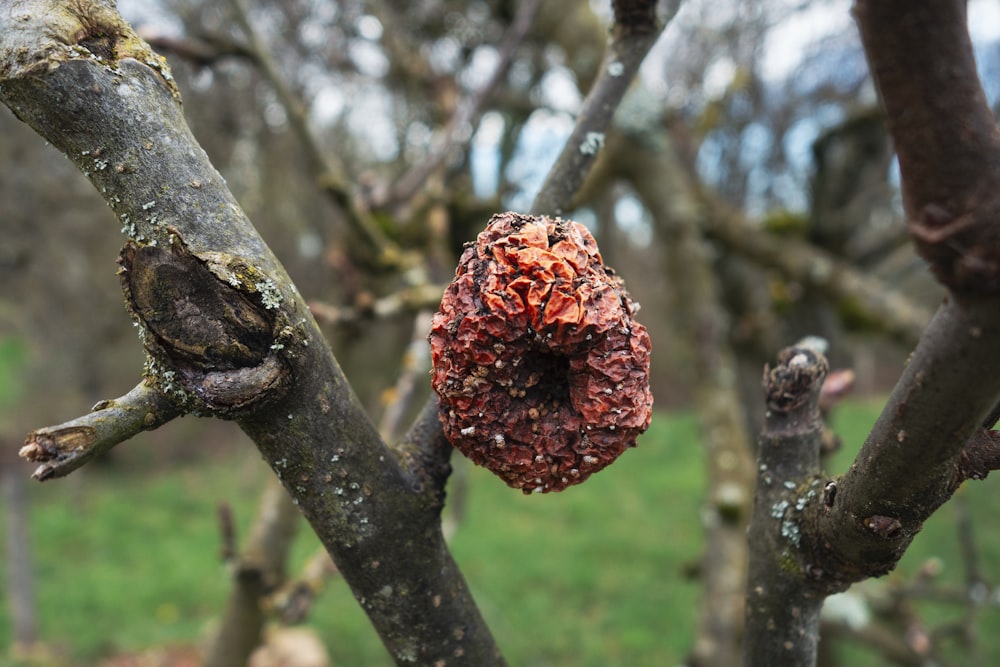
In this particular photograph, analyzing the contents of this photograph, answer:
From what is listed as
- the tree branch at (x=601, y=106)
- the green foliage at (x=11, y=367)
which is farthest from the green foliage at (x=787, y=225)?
the green foliage at (x=11, y=367)

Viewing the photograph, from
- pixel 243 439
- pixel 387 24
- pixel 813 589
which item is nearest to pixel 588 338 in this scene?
pixel 813 589

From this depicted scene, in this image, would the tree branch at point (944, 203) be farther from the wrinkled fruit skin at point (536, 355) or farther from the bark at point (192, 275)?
the bark at point (192, 275)

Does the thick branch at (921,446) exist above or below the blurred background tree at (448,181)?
above

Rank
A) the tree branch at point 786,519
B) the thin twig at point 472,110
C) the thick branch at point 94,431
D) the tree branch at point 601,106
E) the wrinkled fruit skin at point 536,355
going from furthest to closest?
the thin twig at point 472,110
the tree branch at point 601,106
the tree branch at point 786,519
the wrinkled fruit skin at point 536,355
the thick branch at point 94,431

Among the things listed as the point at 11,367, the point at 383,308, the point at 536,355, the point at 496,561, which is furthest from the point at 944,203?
the point at 11,367

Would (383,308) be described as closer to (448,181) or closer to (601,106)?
(601,106)
